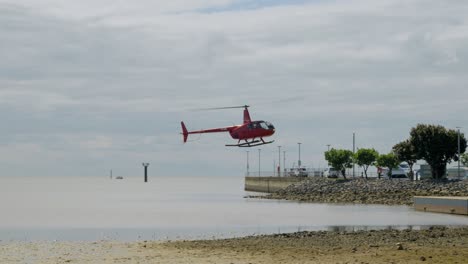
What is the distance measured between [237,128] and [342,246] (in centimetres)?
5715

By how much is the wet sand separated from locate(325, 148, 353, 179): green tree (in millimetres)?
86179

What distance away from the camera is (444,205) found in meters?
68.7

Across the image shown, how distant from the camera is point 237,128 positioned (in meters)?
95.4

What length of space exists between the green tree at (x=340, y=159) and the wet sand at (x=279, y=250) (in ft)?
283

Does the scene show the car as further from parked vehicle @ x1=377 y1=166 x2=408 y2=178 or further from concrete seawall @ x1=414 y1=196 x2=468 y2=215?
concrete seawall @ x1=414 y1=196 x2=468 y2=215

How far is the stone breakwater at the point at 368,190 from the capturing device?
9311cm

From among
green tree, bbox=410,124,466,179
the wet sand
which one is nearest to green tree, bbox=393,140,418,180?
green tree, bbox=410,124,466,179

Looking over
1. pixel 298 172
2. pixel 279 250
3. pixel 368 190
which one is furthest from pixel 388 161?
pixel 279 250

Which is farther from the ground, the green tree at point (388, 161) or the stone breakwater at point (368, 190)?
the green tree at point (388, 161)

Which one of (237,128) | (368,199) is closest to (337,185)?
(368,199)

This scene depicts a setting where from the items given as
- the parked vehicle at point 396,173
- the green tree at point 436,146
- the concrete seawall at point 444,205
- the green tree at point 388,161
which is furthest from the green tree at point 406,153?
the concrete seawall at point 444,205

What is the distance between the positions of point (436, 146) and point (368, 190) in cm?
1017

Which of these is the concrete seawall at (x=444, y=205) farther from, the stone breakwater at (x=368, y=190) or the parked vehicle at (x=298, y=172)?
the parked vehicle at (x=298, y=172)

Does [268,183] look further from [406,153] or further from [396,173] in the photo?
[406,153]
